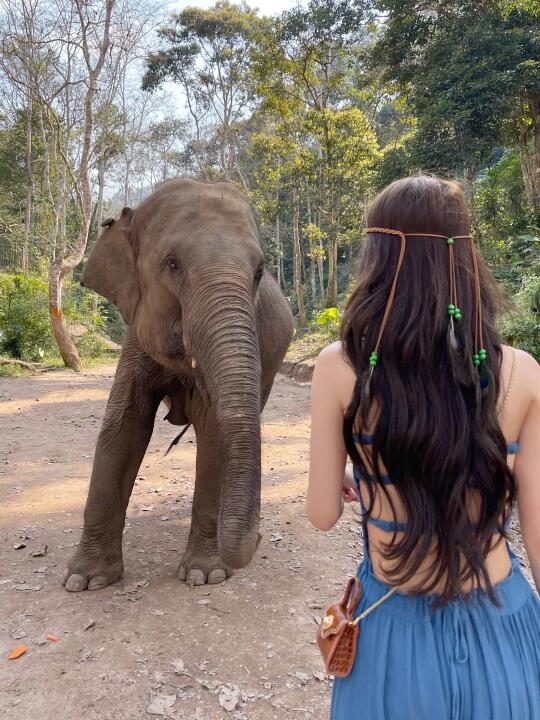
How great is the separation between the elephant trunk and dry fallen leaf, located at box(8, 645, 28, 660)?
1.29m

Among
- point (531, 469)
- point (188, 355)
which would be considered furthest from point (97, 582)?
point (531, 469)

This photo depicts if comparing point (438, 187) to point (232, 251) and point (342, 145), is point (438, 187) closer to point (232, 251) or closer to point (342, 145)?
point (232, 251)

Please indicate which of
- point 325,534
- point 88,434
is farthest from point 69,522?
point 88,434

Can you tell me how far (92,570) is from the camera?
3801mm

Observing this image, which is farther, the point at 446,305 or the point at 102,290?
the point at 102,290

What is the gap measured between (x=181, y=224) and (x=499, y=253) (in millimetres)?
13802

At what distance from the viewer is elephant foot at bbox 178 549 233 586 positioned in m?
3.80

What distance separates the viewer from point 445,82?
1400 centimetres

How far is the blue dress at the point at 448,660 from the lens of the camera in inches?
49.9

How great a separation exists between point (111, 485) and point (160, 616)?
0.86 meters

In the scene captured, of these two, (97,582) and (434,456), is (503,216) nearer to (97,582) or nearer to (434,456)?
(97,582)

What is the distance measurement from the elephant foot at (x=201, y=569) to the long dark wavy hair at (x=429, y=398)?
266 cm

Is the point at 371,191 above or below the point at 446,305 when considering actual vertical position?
above

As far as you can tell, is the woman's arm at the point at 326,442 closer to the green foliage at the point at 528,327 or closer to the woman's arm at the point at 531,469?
the woman's arm at the point at 531,469
